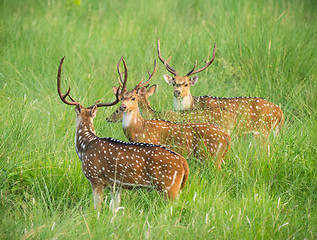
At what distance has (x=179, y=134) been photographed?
5.81 m

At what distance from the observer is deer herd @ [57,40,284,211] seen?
479 cm

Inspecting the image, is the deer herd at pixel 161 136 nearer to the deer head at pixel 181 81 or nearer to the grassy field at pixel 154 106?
the deer head at pixel 181 81

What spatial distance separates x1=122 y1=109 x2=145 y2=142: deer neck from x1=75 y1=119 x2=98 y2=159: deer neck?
32.1 inches

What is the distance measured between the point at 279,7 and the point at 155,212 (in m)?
6.98

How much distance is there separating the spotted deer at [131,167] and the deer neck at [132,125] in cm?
100

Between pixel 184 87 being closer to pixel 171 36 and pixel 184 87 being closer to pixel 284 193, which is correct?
pixel 171 36

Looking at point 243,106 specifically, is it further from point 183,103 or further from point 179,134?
point 179,134

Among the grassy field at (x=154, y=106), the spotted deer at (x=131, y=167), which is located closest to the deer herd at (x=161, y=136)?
the spotted deer at (x=131, y=167)

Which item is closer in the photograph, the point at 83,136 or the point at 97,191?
the point at 97,191

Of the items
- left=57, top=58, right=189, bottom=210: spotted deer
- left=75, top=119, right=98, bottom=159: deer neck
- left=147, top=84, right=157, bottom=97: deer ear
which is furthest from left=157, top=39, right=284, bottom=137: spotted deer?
left=75, top=119, right=98, bottom=159: deer neck

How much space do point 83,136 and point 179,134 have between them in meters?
1.07

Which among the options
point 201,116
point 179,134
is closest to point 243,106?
point 201,116

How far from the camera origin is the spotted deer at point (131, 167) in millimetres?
4723

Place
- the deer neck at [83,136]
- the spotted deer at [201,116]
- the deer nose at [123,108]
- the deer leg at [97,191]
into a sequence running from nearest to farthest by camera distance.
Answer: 1. the deer leg at [97,191]
2. the deer neck at [83,136]
3. the deer nose at [123,108]
4. the spotted deer at [201,116]
